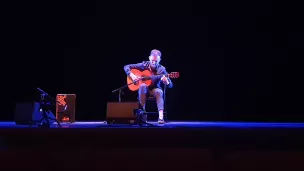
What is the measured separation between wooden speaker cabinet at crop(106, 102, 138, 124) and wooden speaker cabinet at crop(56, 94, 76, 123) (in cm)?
111

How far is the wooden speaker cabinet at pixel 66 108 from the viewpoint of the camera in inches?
195

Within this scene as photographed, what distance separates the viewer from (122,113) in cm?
402

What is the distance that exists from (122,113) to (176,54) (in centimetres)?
233

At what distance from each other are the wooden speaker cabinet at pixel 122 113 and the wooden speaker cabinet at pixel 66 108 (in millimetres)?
1112

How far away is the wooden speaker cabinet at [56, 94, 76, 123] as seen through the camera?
4.96 metres

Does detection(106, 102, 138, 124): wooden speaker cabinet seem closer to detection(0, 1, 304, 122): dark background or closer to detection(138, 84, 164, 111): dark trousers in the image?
detection(138, 84, 164, 111): dark trousers
